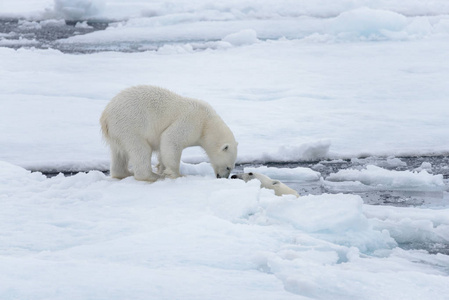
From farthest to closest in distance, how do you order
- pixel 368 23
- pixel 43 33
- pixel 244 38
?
1. pixel 43 33
2. pixel 244 38
3. pixel 368 23

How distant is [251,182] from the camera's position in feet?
12.9

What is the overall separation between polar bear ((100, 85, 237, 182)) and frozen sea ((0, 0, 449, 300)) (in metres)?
0.19

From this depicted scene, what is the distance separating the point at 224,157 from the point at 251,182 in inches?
18.0

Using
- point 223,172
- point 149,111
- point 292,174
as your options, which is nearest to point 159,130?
point 149,111

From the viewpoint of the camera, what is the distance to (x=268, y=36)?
16031 mm

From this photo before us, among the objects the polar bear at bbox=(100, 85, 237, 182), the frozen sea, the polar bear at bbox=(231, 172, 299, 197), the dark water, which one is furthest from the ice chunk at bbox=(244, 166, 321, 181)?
the dark water

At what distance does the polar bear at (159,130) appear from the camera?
164 inches

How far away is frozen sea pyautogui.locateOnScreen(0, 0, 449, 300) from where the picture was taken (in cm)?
266

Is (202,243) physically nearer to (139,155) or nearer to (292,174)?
(139,155)

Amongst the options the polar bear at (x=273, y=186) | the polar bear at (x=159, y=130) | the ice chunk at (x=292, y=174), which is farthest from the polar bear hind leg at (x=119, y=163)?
the ice chunk at (x=292, y=174)

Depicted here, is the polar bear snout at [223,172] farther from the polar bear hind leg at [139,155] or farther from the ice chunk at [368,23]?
the ice chunk at [368,23]

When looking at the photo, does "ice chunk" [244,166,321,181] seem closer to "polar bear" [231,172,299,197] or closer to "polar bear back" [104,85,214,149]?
"polar bear" [231,172,299,197]

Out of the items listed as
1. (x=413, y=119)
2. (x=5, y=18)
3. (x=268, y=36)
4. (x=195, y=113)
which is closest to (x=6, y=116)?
(x=195, y=113)

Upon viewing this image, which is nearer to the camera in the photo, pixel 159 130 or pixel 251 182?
pixel 251 182
